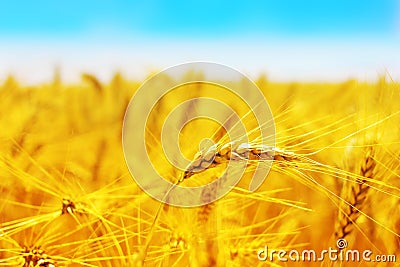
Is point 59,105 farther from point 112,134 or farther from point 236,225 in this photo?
point 236,225

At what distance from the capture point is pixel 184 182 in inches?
29.1

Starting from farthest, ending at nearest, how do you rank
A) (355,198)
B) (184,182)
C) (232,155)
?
(355,198)
(184,182)
(232,155)

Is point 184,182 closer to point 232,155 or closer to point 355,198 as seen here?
point 232,155

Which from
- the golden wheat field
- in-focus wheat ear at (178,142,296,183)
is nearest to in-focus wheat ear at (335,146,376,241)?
the golden wheat field

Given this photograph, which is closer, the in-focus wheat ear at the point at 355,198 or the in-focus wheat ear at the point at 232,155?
the in-focus wheat ear at the point at 232,155

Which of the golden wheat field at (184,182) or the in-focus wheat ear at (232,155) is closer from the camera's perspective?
the in-focus wheat ear at (232,155)

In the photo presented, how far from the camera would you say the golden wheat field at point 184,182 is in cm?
77

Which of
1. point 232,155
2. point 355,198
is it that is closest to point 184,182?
point 232,155

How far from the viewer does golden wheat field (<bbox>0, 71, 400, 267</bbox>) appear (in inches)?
30.5

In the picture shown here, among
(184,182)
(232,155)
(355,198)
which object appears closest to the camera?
(232,155)

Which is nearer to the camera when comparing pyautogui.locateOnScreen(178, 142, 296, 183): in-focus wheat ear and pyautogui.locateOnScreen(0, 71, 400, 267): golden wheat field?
pyautogui.locateOnScreen(178, 142, 296, 183): in-focus wheat ear

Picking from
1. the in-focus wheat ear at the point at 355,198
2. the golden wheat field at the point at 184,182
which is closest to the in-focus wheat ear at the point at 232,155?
the golden wheat field at the point at 184,182

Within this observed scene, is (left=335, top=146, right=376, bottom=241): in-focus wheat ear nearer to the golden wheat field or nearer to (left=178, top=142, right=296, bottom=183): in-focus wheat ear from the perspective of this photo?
the golden wheat field

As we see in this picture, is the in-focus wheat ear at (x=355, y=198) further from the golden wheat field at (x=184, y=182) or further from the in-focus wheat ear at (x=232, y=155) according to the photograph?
the in-focus wheat ear at (x=232, y=155)
